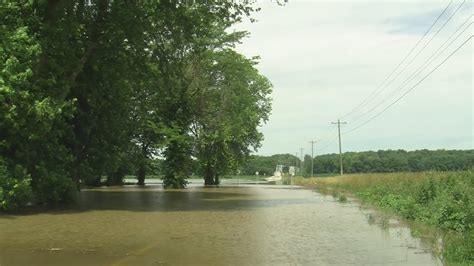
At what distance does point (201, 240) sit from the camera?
1453 centimetres

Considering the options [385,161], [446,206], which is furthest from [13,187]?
[385,161]

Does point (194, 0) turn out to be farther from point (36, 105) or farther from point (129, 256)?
point (129, 256)

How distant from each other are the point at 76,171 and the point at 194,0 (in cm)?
987

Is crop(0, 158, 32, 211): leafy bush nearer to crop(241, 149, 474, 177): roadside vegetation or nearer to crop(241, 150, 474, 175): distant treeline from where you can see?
crop(241, 150, 474, 175): distant treeline

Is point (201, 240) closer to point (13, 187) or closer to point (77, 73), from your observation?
point (13, 187)

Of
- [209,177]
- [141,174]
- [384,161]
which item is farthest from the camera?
[384,161]

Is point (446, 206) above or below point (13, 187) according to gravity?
below

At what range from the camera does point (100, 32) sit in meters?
25.6

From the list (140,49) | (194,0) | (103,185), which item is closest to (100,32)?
(140,49)

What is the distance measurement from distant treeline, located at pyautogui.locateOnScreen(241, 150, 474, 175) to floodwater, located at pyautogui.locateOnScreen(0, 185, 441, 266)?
12.7 metres

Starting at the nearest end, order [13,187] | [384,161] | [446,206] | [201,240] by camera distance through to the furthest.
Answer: [201,240], [446,206], [13,187], [384,161]

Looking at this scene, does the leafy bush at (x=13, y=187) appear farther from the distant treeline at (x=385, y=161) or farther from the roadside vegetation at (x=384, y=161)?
the roadside vegetation at (x=384, y=161)

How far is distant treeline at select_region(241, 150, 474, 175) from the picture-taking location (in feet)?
182

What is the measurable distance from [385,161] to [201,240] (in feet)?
296
